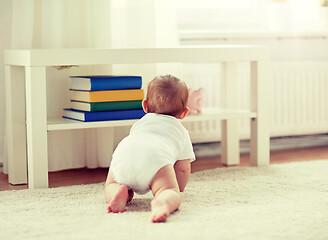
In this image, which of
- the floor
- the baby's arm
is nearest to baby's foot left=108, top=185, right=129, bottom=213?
the baby's arm

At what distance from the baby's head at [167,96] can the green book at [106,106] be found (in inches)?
12.7

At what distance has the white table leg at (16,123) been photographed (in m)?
2.02

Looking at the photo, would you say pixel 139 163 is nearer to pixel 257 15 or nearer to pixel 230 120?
pixel 230 120

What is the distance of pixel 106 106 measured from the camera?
78.7 inches

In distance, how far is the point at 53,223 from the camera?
1430 mm

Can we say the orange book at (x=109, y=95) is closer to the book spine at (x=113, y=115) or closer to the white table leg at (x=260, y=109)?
the book spine at (x=113, y=115)

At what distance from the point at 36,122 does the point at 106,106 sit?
0.83 feet

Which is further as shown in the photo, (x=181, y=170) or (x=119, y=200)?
(x=181, y=170)

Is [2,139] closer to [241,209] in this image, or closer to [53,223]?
[53,223]

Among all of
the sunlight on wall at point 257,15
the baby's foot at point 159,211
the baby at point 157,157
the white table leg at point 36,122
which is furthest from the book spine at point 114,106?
the sunlight on wall at point 257,15

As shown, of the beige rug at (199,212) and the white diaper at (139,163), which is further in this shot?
the white diaper at (139,163)

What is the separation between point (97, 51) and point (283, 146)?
129cm

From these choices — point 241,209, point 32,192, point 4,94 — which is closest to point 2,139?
point 4,94

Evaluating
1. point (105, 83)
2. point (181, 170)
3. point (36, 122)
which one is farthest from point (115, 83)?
point (181, 170)
